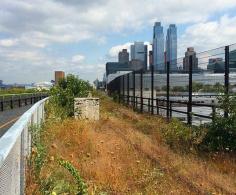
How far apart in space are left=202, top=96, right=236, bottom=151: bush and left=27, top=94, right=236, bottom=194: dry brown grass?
528 mm

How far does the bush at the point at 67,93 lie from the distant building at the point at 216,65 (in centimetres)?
883

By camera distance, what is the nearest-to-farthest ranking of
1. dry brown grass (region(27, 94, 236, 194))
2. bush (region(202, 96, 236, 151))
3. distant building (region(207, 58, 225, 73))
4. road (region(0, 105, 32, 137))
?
1. dry brown grass (region(27, 94, 236, 194))
2. bush (region(202, 96, 236, 151))
3. distant building (region(207, 58, 225, 73))
4. road (region(0, 105, 32, 137))

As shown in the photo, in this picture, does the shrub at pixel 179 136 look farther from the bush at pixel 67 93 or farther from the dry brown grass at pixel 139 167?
the bush at pixel 67 93

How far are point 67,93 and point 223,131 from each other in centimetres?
1555

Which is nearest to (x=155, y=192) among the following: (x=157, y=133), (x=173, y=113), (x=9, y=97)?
(x=157, y=133)

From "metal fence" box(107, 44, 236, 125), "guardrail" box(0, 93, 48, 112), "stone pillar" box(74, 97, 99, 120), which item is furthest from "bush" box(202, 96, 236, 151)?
"guardrail" box(0, 93, 48, 112)

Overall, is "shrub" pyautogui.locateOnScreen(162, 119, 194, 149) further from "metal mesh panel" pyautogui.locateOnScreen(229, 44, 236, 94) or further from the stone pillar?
the stone pillar

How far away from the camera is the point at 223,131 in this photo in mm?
11562

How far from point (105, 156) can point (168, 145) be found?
293cm

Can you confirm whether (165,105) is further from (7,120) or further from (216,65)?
(7,120)

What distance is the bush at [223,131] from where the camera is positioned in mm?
11312

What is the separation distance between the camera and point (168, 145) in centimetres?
1327

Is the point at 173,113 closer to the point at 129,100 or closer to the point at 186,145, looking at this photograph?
the point at 186,145

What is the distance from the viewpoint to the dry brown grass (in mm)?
8242
